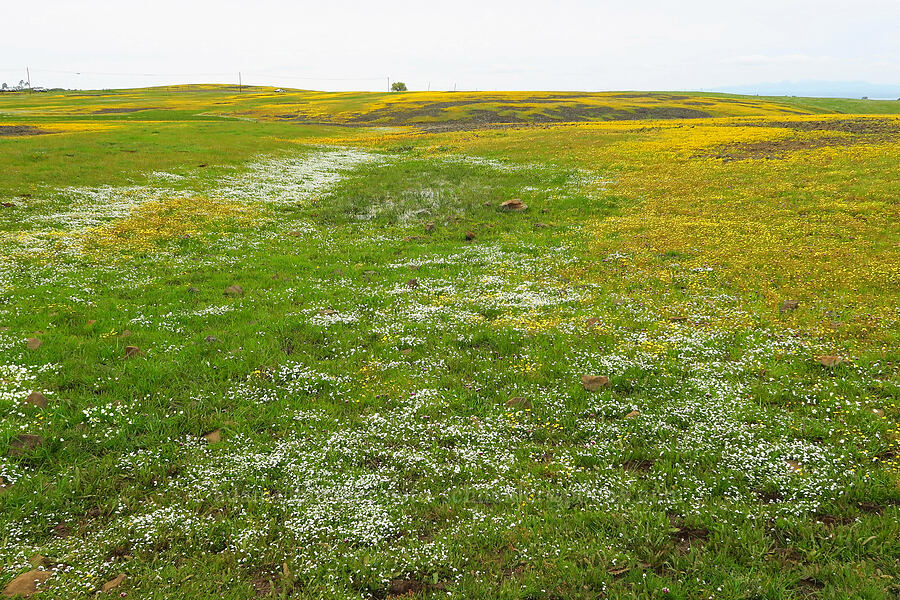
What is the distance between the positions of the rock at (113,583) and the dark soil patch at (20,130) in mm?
64844

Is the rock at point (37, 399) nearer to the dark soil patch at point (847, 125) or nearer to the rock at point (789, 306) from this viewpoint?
the rock at point (789, 306)

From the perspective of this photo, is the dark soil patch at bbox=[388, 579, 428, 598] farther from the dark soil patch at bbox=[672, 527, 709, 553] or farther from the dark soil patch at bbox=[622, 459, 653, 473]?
the dark soil patch at bbox=[622, 459, 653, 473]

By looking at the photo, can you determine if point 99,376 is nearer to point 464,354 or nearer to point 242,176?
point 464,354

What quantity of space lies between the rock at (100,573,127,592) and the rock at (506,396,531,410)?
22.1 feet

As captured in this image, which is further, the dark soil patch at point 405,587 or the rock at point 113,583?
the dark soil patch at point 405,587

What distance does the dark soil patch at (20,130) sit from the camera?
52037 mm

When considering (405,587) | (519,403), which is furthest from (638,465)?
(405,587)

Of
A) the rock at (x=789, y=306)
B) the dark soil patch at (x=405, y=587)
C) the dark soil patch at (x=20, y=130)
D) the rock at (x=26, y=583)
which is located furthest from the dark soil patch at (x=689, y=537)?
the dark soil patch at (x=20, y=130)

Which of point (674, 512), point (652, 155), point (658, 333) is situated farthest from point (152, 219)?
point (652, 155)

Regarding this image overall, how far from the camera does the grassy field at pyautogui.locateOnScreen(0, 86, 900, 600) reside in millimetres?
6328

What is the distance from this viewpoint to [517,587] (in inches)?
236

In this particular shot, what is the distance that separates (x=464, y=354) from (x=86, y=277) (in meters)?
13.5

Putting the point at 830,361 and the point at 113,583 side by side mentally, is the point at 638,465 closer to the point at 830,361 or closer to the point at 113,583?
the point at 830,361

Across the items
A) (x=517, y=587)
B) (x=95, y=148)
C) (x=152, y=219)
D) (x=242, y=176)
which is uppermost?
(x=95, y=148)
